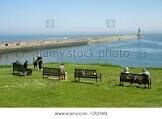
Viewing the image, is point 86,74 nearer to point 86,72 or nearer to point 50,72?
point 86,72

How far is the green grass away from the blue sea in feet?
0.44

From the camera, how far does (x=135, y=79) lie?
659 cm

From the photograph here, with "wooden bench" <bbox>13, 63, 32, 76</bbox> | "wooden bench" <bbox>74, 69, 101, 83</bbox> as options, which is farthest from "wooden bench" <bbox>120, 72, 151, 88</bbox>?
"wooden bench" <bbox>13, 63, 32, 76</bbox>

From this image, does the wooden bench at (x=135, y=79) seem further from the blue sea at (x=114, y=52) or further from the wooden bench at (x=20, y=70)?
the wooden bench at (x=20, y=70)

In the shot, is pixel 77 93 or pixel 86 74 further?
pixel 86 74

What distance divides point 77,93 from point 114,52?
0.71 m

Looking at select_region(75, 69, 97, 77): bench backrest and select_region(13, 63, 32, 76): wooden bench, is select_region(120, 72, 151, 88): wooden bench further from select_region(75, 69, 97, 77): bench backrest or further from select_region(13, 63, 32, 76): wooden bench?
select_region(13, 63, 32, 76): wooden bench

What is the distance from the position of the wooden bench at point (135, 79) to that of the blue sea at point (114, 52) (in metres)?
0.50

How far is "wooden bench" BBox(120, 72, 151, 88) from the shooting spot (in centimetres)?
570

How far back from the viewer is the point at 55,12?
4.66 meters

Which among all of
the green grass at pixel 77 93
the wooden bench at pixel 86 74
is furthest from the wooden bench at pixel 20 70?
the wooden bench at pixel 86 74

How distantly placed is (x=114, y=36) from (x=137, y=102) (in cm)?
72

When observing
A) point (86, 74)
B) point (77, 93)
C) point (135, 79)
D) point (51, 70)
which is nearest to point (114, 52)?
point (77, 93)
